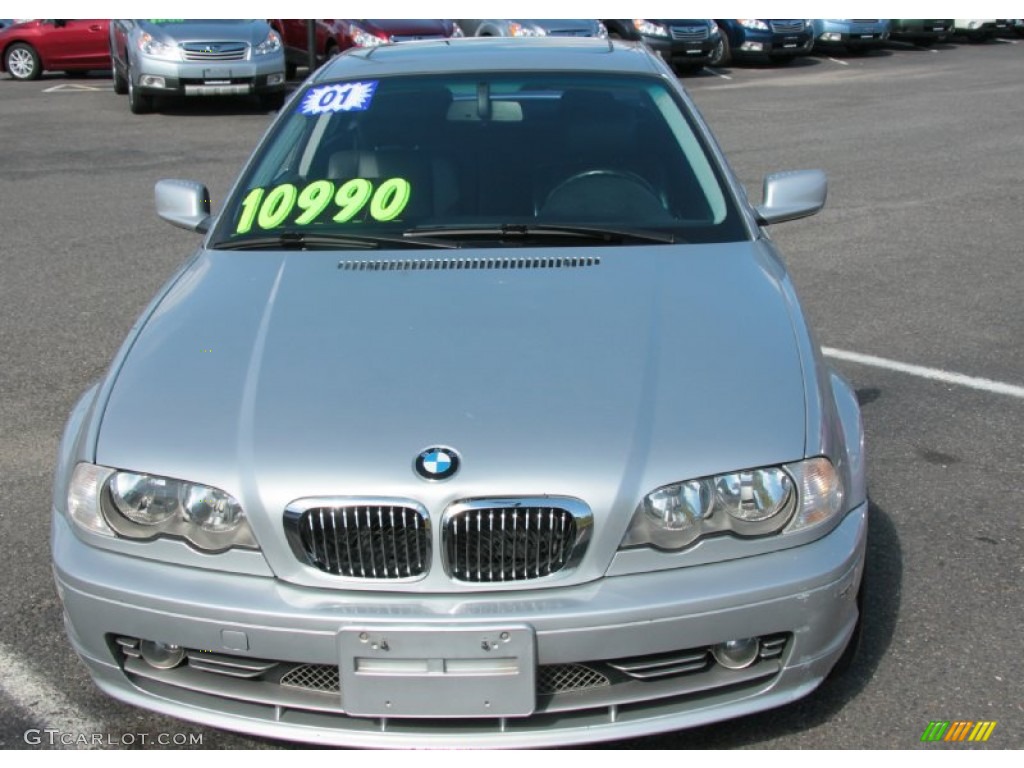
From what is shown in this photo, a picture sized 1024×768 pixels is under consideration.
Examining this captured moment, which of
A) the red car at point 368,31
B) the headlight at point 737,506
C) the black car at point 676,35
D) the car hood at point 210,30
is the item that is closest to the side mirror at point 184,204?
the headlight at point 737,506

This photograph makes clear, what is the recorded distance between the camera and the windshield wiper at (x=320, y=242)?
4180 millimetres

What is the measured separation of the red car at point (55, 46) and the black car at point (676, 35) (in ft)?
27.0

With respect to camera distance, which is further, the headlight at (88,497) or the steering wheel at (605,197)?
the steering wheel at (605,197)

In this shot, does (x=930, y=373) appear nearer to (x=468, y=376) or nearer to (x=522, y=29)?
(x=468, y=376)

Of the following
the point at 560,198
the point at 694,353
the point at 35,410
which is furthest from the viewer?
the point at 35,410

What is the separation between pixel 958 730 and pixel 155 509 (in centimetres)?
199

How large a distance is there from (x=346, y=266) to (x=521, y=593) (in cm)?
144

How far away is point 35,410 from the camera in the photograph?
5.80 meters

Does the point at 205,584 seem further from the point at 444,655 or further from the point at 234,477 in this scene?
the point at 444,655

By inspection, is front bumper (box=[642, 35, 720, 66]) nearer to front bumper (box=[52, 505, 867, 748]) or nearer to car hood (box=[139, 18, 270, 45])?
car hood (box=[139, 18, 270, 45])

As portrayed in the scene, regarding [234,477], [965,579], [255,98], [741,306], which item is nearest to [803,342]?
[741,306]

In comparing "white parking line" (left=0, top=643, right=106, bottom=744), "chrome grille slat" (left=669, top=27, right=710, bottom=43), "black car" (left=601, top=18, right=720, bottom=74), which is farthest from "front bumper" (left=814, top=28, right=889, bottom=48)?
"white parking line" (left=0, top=643, right=106, bottom=744)

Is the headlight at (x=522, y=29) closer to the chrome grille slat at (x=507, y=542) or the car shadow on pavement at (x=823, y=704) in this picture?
the car shadow on pavement at (x=823, y=704)

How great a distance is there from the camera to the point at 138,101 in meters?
16.9
